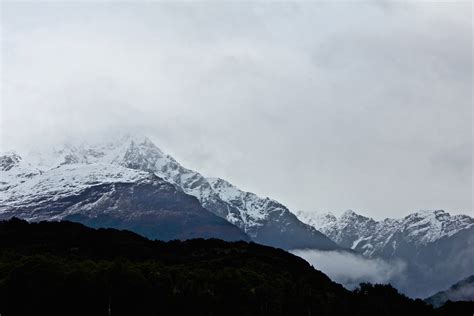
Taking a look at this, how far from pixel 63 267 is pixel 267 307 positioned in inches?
1757

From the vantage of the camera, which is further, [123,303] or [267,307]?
[267,307]

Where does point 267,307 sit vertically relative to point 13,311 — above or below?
above

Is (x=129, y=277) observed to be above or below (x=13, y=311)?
above

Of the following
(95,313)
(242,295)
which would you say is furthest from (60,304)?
(242,295)

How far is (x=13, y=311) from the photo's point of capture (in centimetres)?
17525

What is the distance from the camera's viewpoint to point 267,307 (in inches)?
7869

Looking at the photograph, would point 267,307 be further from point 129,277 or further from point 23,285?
point 23,285

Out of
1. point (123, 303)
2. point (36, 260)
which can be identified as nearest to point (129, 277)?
point (123, 303)

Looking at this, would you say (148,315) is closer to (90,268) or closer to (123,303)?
(123,303)

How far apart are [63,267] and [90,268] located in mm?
7673

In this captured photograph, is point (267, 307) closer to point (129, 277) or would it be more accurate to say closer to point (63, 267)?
point (129, 277)

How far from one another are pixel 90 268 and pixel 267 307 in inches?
1545

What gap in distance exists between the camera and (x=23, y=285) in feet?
591

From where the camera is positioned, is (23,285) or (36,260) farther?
(36,260)
